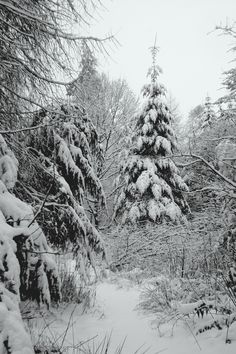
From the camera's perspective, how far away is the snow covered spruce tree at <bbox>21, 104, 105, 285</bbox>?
3707mm

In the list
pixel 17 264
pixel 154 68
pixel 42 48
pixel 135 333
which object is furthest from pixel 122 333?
pixel 154 68

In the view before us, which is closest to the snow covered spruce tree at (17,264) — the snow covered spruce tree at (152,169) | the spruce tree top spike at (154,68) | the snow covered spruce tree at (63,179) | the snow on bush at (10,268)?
the snow on bush at (10,268)

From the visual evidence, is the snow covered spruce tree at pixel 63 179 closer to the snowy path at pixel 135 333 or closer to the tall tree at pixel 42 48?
the tall tree at pixel 42 48

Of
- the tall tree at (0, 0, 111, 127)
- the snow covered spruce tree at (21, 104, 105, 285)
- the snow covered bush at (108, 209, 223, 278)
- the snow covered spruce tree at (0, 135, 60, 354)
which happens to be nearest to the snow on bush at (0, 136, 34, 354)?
the snow covered spruce tree at (0, 135, 60, 354)

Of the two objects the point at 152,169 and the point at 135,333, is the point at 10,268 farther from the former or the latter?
the point at 152,169

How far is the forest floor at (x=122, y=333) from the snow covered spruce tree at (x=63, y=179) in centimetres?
61

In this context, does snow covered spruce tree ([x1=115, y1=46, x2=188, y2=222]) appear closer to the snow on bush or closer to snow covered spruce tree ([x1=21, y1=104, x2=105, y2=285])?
snow covered spruce tree ([x1=21, y1=104, x2=105, y2=285])

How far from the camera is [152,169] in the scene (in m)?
12.3

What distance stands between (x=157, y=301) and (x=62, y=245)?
5.25 feet

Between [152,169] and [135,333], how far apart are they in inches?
364

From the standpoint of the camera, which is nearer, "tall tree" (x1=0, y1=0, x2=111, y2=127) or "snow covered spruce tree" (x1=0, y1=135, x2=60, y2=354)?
"snow covered spruce tree" (x1=0, y1=135, x2=60, y2=354)

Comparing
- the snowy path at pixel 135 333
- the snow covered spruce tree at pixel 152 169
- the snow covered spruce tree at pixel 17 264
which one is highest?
the snow covered spruce tree at pixel 152 169

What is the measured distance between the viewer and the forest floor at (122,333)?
2.71 meters

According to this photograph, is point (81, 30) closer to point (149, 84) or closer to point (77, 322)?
point (77, 322)
